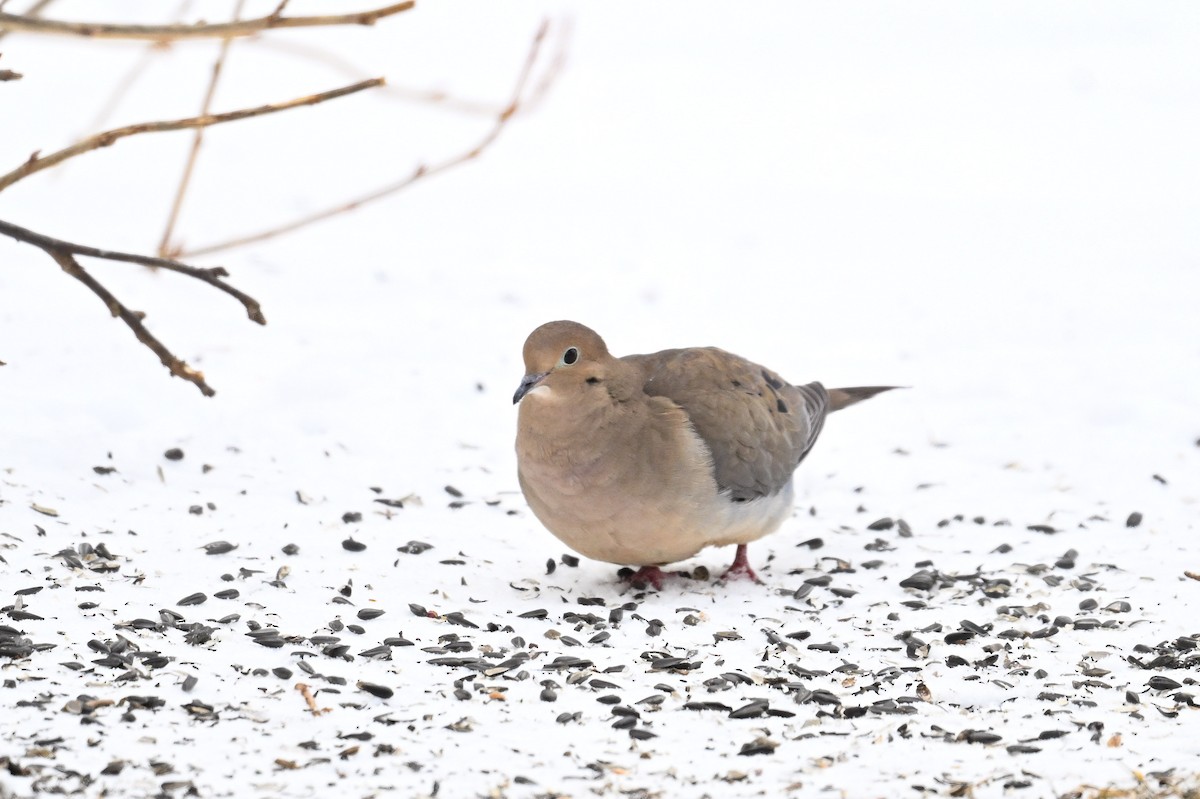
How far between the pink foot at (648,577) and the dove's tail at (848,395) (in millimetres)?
1324

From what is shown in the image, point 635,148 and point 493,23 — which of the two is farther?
point 493,23

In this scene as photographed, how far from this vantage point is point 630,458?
16.1 ft

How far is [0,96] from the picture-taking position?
10656mm

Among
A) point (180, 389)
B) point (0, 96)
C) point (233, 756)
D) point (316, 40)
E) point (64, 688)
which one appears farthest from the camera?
point (316, 40)

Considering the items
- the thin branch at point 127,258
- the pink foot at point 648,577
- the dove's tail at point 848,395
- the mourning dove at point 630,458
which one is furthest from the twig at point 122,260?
the dove's tail at point 848,395

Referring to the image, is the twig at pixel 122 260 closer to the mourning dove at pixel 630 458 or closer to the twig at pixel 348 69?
the twig at pixel 348 69

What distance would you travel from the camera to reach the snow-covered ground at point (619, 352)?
369 centimetres

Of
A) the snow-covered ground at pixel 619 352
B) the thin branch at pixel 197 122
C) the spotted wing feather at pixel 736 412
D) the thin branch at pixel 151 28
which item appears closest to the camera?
the thin branch at pixel 151 28

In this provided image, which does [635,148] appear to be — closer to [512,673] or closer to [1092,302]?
[1092,302]

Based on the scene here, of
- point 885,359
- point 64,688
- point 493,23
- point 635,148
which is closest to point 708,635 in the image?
point 64,688

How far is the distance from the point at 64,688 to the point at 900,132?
9765mm

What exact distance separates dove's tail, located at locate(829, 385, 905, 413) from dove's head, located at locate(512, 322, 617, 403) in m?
1.59

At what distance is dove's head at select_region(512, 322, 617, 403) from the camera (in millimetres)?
4887

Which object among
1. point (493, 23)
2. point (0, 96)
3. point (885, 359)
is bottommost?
point (885, 359)
